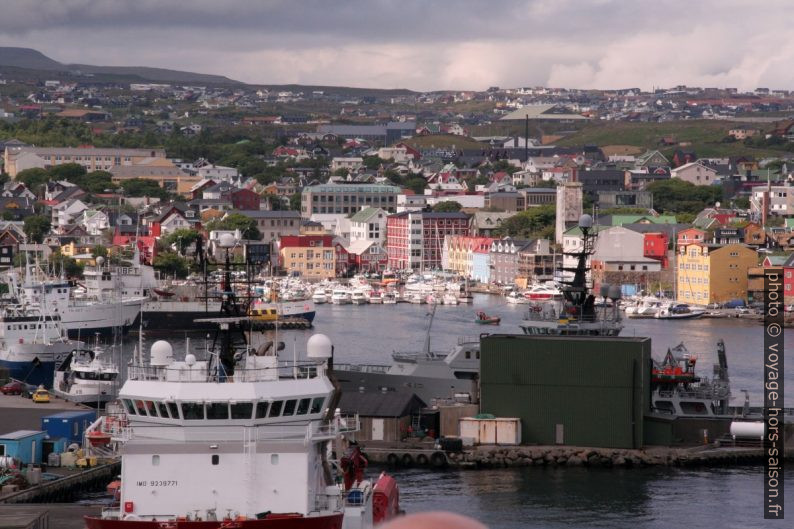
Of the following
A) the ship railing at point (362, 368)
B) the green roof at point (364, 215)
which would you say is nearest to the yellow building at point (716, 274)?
the green roof at point (364, 215)

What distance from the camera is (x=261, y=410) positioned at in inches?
435

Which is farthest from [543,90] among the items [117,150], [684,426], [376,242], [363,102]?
[684,426]

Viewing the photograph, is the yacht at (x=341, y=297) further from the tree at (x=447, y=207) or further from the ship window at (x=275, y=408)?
the ship window at (x=275, y=408)

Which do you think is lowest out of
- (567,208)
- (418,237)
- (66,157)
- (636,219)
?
(418,237)

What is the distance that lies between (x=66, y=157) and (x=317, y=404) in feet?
254

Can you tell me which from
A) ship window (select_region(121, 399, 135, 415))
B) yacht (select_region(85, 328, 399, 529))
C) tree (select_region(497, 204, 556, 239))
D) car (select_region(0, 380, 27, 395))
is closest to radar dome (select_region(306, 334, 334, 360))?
yacht (select_region(85, 328, 399, 529))

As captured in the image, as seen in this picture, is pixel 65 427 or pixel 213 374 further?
pixel 65 427

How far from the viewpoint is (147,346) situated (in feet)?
119

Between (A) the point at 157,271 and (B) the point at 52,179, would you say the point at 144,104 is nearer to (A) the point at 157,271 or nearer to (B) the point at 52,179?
(B) the point at 52,179

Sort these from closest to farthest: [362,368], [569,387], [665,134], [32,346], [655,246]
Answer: [569,387]
[362,368]
[32,346]
[655,246]
[665,134]

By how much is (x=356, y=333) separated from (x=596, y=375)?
19.7 meters

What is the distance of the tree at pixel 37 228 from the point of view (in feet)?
199

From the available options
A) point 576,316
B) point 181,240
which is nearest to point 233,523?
point 576,316
